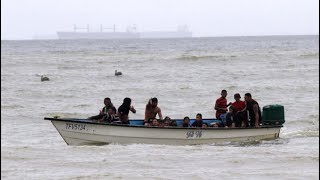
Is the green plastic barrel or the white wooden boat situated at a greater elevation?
the green plastic barrel

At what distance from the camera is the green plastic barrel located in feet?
60.0

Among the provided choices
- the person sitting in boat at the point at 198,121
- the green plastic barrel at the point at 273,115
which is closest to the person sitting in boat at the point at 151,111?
the person sitting in boat at the point at 198,121

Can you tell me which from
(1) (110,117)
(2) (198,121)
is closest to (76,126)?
(1) (110,117)

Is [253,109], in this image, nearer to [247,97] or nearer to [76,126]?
[247,97]

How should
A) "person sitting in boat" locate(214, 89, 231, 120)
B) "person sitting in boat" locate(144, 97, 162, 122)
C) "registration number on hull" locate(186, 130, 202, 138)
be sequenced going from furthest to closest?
"person sitting in boat" locate(214, 89, 231, 120), "person sitting in boat" locate(144, 97, 162, 122), "registration number on hull" locate(186, 130, 202, 138)

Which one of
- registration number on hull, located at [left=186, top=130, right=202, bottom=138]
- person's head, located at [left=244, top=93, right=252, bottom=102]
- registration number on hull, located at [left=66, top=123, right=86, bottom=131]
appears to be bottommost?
registration number on hull, located at [left=186, top=130, right=202, bottom=138]

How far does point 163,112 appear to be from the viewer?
26.8 meters

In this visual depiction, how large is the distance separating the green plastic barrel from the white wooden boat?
1.33 m

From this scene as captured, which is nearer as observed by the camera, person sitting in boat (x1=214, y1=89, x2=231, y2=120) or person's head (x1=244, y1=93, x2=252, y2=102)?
person's head (x1=244, y1=93, x2=252, y2=102)

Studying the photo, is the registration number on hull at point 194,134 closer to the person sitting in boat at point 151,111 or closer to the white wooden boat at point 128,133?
the white wooden boat at point 128,133

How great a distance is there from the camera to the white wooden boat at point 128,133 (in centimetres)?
1673

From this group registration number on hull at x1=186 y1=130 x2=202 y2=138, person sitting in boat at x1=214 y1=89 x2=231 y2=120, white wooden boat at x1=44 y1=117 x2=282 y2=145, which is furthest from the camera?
person sitting in boat at x1=214 y1=89 x2=231 y2=120

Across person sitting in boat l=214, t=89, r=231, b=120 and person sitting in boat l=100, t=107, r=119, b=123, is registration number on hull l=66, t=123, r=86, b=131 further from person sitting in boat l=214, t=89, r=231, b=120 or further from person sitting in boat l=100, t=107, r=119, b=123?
person sitting in boat l=214, t=89, r=231, b=120

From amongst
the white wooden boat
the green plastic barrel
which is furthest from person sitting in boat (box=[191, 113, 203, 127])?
the green plastic barrel
